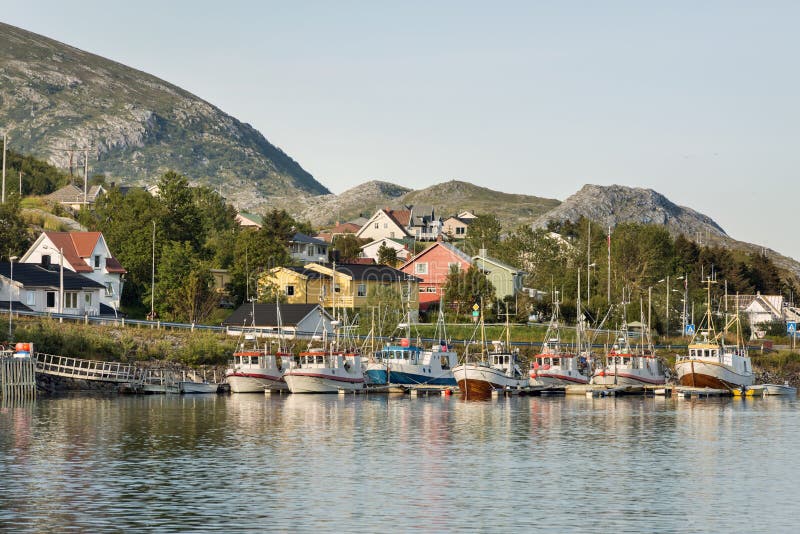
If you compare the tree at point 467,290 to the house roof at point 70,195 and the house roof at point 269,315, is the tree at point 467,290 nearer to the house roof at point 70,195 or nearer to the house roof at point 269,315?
the house roof at point 269,315

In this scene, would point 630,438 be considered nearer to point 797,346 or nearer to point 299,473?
point 299,473

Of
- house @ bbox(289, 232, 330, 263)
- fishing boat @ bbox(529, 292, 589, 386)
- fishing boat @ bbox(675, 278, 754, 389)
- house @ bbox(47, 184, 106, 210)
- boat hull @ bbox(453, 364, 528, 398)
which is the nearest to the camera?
boat hull @ bbox(453, 364, 528, 398)

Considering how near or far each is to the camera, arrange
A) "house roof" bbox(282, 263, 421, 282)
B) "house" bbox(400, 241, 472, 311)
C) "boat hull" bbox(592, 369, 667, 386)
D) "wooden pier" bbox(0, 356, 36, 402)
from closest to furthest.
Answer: "wooden pier" bbox(0, 356, 36, 402), "boat hull" bbox(592, 369, 667, 386), "house roof" bbox(282, 263, 421, 282), "house" bbox(400, 241, 472, 311)

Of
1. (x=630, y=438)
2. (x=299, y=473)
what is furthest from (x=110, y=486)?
(x=630, y=438)

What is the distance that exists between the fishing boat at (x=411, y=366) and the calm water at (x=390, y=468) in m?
23.0

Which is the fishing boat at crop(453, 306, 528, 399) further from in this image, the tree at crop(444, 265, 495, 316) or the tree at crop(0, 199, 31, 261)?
the tree at crop(0, 199, 31, 261)

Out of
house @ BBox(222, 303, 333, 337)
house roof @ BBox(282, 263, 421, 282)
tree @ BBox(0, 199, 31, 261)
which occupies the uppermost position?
tree @ BBox(0, 199, 31, 261)

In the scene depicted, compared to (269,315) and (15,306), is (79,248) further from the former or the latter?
(269,315)

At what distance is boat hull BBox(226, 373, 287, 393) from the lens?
98250 mm

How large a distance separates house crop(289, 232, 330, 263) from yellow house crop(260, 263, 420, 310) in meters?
34.5

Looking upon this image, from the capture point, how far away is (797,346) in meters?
144

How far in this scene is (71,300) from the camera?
116m

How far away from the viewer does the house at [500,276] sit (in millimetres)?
150750

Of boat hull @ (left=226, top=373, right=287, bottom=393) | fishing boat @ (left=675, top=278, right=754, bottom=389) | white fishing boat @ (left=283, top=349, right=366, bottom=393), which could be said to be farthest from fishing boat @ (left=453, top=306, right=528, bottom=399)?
boat hull @ (left=226, top=373, right=287, bottom=393)
